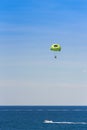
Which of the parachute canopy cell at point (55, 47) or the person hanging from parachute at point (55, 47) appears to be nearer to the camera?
the person hanging from parachute at point (55, 47)

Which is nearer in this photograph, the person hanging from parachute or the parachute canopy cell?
the person hanging from parachute
